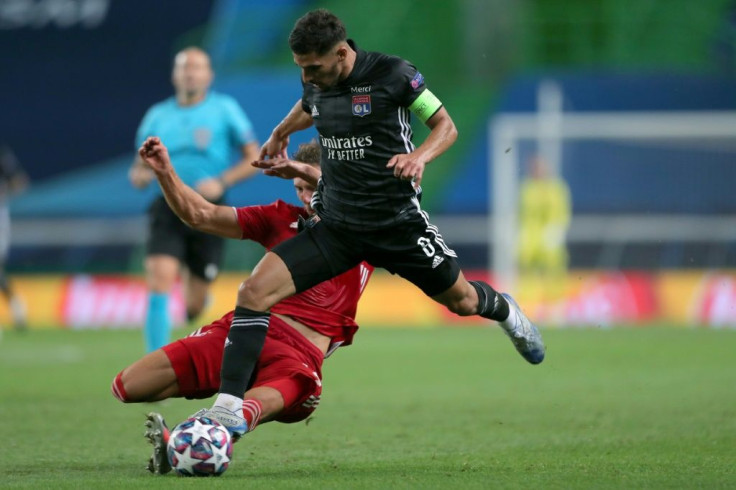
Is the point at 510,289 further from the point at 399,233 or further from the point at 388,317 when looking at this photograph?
the point at 399,233

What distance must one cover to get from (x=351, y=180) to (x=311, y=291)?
2.09 ft

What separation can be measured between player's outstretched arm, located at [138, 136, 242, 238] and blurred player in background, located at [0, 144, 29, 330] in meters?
10.7

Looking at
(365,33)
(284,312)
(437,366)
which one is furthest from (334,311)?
(365,33)

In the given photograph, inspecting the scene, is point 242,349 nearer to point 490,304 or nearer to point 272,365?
point 272,365

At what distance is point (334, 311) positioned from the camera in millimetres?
6539

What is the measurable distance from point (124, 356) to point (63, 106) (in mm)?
10924

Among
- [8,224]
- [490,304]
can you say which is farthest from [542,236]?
[490,304]

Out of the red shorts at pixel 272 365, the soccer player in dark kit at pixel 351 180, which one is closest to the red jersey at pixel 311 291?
the red shorts at pixel 272 365

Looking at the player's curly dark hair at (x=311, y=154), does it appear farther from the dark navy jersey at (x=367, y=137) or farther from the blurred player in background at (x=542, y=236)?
the blurred player in background at (x=542, y=236)

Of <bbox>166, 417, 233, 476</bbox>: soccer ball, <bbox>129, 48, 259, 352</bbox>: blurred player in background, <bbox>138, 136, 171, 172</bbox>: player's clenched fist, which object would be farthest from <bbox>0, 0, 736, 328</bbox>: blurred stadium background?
<bbox>166, 417, 233, 476</bbox>: soccer ball

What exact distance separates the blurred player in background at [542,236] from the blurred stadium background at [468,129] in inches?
7.8

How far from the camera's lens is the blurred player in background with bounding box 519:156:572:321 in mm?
18953

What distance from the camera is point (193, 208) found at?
21.2 feet

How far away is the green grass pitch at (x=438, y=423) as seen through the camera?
226 inches
